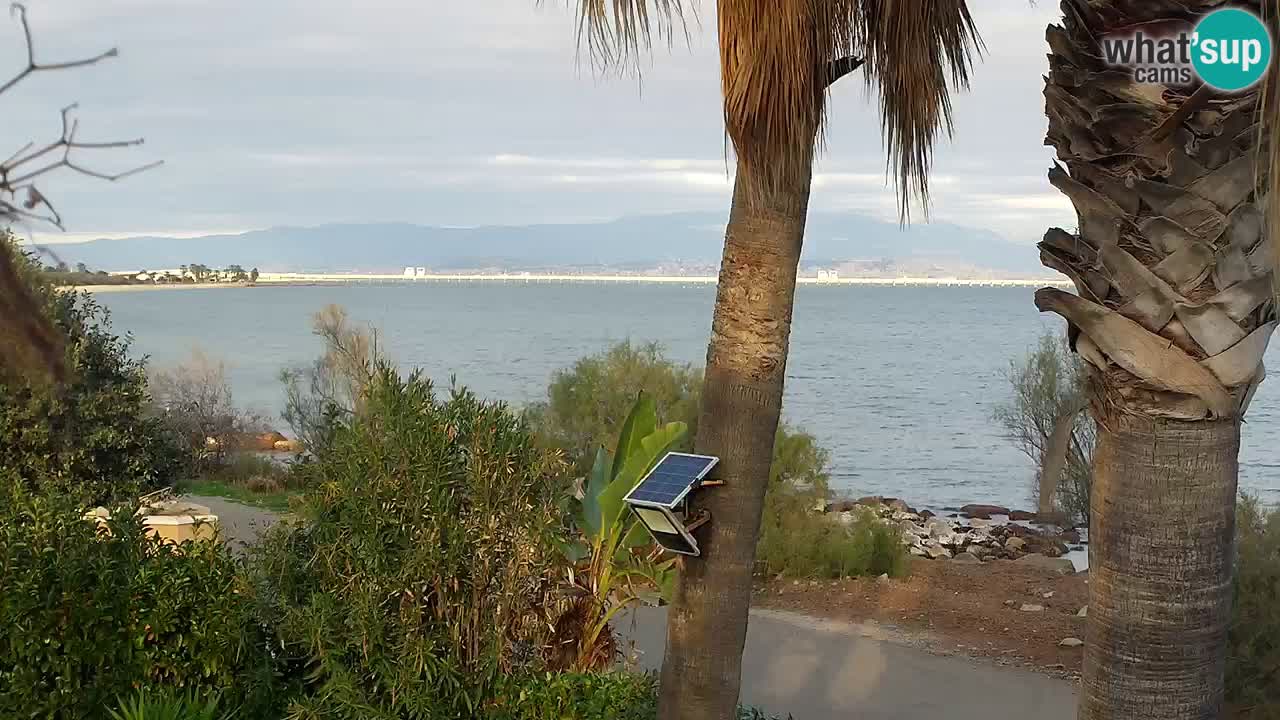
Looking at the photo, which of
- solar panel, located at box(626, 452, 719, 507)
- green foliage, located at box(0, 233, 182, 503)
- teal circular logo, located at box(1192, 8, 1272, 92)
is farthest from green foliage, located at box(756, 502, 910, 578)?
teal circular logo, located at box(1192, 8, 1272, 92)

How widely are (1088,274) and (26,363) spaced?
131 inches

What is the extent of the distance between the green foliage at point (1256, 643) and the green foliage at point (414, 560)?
441 cm

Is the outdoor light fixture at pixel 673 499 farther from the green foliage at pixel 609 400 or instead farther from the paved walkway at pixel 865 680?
the green foliage at pixel 609 400

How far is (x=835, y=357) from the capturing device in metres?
67.2

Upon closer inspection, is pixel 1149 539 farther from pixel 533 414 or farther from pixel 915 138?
pixel 533 414

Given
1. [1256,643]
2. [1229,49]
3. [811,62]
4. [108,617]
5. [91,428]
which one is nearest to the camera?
[1229,49]

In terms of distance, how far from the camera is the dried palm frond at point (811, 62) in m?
4.21

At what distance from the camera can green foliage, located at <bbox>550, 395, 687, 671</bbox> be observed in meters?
6.24

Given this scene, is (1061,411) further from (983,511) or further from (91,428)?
(91,428)

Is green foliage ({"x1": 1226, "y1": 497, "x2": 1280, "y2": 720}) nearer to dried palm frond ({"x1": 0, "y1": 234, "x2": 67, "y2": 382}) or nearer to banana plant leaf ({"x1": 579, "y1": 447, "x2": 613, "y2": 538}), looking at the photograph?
banana plant leaf ({"x1": 579, "y1": 447, "x2": 613, "y2": 538})

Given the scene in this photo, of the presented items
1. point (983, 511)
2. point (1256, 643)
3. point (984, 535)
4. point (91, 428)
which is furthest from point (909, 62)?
point (983, 511)

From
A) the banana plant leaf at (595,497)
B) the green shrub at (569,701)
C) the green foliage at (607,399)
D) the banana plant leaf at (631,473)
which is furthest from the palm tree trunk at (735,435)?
the green foliage at (607,399)

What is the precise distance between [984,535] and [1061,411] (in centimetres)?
231

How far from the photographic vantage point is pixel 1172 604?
3.42m
